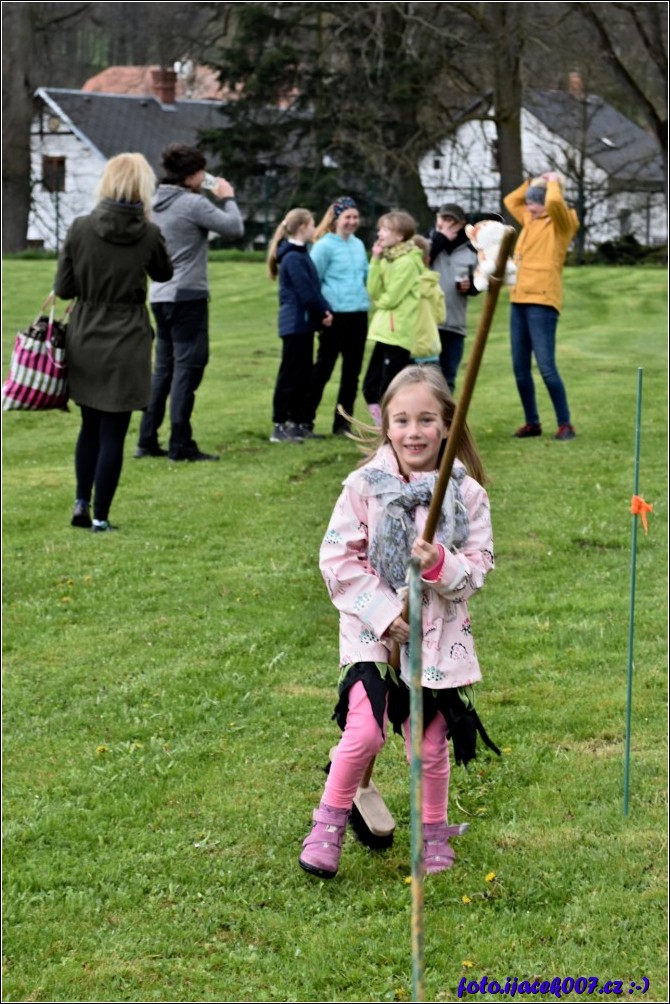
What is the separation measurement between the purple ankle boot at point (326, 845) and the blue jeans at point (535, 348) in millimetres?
6735

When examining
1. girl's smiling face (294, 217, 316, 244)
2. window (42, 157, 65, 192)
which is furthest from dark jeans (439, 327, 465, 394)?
window (42, 157, 65, 192)

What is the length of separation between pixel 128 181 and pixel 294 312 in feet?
10.8

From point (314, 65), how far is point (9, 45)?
24.1ft

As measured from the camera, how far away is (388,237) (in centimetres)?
1042

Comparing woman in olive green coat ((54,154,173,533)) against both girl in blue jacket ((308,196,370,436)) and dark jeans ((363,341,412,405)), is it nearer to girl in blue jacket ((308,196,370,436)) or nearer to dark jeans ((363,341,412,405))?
dark jeans ((363,341,412,405))

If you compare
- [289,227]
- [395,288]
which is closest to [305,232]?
[289,227]

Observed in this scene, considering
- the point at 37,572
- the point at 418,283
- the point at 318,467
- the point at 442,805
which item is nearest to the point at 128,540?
the point at 37,572

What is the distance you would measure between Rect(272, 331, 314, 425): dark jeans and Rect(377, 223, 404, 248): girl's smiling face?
36.7 inches

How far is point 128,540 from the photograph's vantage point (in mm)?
8359

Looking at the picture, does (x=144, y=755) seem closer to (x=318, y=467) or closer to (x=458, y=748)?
(x=458, y=748)

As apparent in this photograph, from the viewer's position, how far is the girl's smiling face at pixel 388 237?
410 inches

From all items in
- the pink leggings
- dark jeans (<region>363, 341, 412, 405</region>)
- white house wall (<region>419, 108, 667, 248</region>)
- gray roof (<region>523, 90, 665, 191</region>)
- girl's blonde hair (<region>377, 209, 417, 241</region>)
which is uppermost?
gray roof (<region>523, 90, 665, 191</region>)

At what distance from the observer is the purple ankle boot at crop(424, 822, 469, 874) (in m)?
4.21

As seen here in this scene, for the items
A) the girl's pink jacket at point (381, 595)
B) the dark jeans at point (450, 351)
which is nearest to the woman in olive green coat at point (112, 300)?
the dark jeans at point (450, 351)
